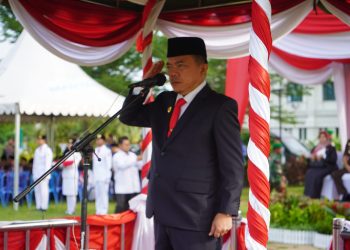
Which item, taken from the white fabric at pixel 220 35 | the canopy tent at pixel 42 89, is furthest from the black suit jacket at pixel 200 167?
the canopy tent at pixel 42 89

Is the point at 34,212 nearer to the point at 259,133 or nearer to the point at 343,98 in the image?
the point at 343,98

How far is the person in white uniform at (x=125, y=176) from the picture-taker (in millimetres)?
11984

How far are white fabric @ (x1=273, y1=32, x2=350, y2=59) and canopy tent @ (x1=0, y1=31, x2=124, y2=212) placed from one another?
17.4ft

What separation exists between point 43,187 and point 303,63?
6499 mm

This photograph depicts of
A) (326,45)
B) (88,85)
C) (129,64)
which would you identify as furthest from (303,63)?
(129,64)

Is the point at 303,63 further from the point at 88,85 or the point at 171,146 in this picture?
the point at 171,146

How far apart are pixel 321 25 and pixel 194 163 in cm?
667

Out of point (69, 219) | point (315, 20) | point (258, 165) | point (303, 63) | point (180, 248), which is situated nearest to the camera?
point (180, 248)

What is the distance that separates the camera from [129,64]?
20656 mm

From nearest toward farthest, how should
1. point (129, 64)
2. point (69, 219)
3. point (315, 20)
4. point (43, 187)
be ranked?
1. point (69, 219)
2. point (315, 20)
3. point (43, 187)
4. point (129, 64)

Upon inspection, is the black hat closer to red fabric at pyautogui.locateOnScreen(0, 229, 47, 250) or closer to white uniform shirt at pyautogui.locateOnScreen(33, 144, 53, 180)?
red fabric at pyautogui.locateOnScreen(0, 229, 47, 250)

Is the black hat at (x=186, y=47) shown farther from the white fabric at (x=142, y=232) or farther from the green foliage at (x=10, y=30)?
the green foliage at (x=10, y=30)

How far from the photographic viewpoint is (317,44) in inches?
394

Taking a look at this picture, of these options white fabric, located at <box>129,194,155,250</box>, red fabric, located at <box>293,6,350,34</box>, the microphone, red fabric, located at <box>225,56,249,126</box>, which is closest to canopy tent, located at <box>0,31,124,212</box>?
red fabric, located at <box>225,56,249,126</box>
